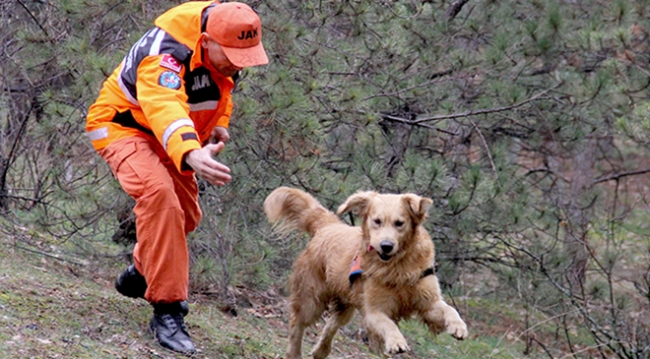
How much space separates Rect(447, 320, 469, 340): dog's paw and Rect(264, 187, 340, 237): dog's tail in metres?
1.70

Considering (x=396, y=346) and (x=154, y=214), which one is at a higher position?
(x=154, y=214)

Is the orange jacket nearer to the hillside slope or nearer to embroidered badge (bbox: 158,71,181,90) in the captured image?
embroidered badge (bbox: 158,71,181,90)

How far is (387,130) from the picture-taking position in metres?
10.5

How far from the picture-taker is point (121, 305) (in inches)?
260

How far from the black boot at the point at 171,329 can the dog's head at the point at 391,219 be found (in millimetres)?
1436

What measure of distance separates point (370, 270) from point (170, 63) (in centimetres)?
222

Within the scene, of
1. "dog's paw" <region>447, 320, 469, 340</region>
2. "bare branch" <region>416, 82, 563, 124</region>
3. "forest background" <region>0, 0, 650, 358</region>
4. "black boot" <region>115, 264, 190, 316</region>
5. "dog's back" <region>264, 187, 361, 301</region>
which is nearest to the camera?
"dog's paw" <region>447, 320, 469, 340</region>

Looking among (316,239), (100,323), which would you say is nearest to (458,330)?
(316,239)

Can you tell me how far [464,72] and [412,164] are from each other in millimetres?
1464

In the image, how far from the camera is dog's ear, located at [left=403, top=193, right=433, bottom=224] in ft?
20.8

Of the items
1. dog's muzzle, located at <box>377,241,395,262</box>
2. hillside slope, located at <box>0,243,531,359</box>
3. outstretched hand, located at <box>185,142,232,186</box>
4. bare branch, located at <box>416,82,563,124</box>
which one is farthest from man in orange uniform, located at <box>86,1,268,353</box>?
bare branch, located at <box>416,82,563,124</box>

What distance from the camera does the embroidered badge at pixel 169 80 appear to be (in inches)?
199

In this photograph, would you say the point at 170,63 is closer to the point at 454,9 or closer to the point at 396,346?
the point at 396,346

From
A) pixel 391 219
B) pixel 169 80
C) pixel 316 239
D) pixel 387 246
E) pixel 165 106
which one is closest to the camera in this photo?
pixel 165 106
